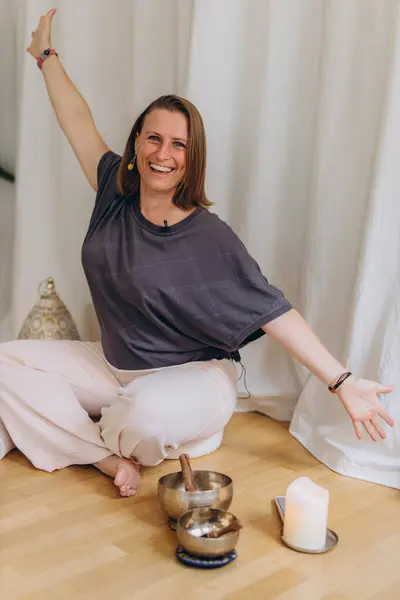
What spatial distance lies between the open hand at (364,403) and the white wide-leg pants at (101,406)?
34cm

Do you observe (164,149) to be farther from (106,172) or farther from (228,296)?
(228,296)

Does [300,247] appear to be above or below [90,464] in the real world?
above

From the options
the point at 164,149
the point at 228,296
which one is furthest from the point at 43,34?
the point at 228,296

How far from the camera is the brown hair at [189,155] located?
1910mm

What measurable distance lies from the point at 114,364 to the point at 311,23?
39.1 inches

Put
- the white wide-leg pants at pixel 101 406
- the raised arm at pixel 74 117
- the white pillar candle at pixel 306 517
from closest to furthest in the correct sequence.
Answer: the white pillar candle at pixel 306 517 → the white wide-leg pants at pixel 101 406 → the raised arm at pixel 74 117

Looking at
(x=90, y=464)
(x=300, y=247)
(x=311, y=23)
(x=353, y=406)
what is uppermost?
(x=311, y=23)

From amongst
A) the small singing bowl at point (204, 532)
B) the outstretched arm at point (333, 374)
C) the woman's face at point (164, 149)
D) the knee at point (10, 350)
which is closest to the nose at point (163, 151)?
the woman's face at point (164, 149)

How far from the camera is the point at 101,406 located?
6.69 ft

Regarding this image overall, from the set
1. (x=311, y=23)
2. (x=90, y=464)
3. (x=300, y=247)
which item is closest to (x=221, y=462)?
(x=90, y=464)

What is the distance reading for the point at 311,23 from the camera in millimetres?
2084

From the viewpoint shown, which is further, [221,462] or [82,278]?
[82,278]

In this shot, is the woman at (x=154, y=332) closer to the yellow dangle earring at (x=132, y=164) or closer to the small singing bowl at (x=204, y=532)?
the yellow dangle earring at (x=132, y=164)

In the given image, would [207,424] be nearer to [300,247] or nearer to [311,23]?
[300,247]
